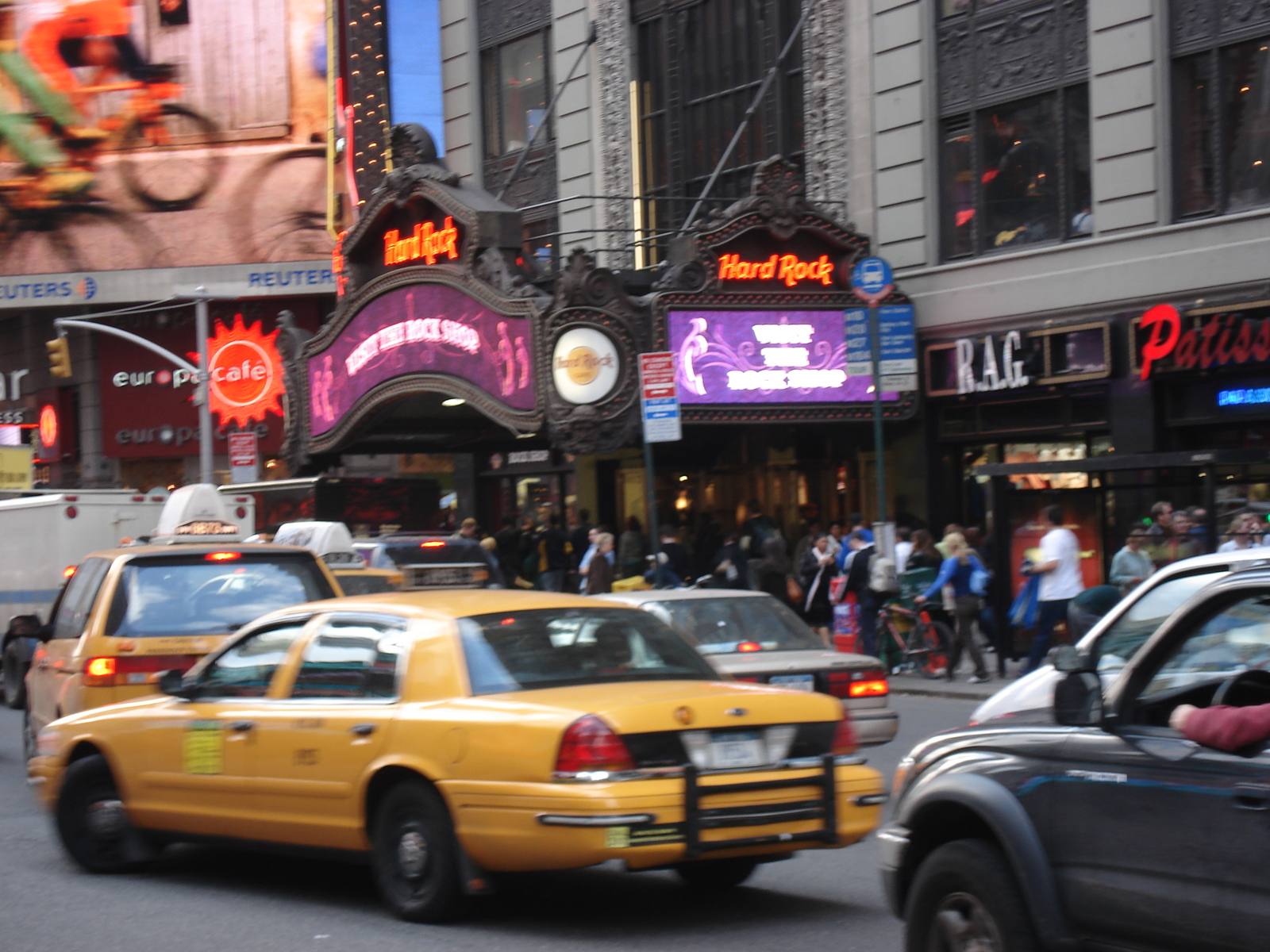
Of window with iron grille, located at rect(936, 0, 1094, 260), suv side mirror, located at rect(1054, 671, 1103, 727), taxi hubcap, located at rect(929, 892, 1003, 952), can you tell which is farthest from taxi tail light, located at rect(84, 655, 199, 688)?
window with iron grille, located at rect(936, 0, 1094, 260)

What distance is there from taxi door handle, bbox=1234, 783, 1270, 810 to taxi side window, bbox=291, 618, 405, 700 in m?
4.32

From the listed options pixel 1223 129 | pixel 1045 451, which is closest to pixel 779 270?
pixel 1045 451

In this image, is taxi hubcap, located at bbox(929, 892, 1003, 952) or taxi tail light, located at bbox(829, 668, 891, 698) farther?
taxi tail light, located at bbox(829, 668, 891, 698)

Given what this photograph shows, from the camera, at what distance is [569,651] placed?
7.80m

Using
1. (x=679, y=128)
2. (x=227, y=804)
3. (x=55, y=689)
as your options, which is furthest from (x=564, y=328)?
(x=227, y=804)

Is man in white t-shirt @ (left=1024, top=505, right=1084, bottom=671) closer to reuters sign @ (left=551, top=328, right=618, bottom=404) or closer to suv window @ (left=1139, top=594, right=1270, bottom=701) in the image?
reuters sign @ (left=551, top=328, right=618, bottom=404)

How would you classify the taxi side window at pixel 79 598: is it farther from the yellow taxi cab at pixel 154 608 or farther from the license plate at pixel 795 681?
the license plate at pixel 795 681

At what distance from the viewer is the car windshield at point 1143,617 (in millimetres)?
6105

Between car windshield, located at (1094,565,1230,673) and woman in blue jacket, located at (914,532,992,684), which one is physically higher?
car windshield, located at (1094,565,1230,673)

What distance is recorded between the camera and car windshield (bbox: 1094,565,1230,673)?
6.11 metres

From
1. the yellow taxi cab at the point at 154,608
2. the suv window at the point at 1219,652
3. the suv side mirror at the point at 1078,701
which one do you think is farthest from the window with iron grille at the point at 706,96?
the suv window at the point at 1219,652

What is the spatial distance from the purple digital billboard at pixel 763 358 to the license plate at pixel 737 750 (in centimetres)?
1742

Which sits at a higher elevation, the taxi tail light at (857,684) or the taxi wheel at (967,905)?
Result: the taxi wheel at (967,905)

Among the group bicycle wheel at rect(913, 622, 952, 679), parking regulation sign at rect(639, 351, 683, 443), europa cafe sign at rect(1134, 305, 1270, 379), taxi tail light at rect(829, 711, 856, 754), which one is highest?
europa cafe sign at rect(1134, 305, 1270, 379)
